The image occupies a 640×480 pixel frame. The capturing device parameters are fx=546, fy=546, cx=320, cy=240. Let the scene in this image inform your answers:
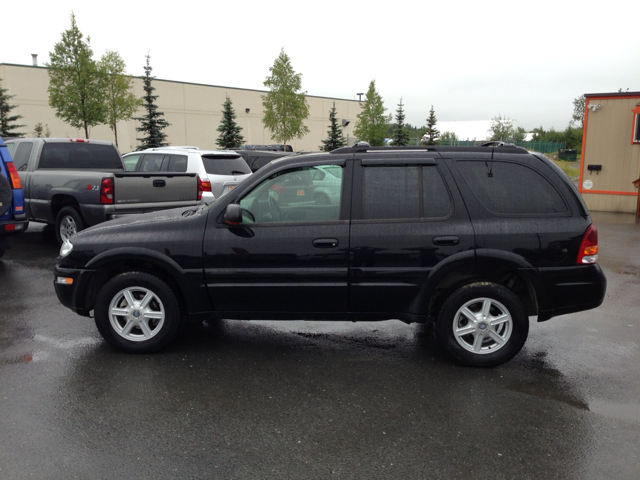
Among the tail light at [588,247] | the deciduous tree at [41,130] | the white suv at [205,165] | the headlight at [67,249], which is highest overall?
the deciduous tree at [41,130]

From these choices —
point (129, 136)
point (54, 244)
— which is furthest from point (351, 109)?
point (54, 244)

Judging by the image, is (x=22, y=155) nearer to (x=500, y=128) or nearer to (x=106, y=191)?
(x=106, y=191)

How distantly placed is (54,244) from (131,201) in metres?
2.77

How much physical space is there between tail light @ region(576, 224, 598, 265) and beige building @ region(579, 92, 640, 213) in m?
11.9

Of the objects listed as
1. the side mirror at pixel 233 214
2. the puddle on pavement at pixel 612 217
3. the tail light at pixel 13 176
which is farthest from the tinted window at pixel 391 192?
the puddle on pavement at pixel 612 217

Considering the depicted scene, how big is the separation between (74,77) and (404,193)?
28.2 m

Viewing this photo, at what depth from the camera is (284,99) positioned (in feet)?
126

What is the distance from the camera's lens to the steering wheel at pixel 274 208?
4734mm

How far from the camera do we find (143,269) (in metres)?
4.99

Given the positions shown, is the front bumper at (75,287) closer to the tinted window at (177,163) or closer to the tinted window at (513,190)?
the tinted window at (513,190)

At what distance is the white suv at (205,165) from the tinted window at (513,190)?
7.14 m

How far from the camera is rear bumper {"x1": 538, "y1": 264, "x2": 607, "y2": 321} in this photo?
4559mm

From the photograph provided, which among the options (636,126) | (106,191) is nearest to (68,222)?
(106,191)

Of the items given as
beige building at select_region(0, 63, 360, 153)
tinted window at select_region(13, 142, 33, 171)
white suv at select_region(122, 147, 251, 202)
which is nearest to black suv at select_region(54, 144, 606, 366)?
white suv at select_region(122, 147, 251, 202)
